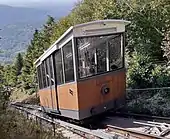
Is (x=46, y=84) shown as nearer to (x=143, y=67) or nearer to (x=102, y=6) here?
(x=143, y=67)

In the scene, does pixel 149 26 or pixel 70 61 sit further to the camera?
pixel 149 26

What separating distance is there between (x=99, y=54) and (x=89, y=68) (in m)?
0.62

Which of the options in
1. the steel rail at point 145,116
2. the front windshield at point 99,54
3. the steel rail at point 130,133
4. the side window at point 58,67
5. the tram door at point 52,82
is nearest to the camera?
the steel rail at point 130,133

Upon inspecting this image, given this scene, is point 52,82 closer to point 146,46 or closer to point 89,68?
point 89,68

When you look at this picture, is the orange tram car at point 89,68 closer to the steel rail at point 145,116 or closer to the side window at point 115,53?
the side window at point 115,53

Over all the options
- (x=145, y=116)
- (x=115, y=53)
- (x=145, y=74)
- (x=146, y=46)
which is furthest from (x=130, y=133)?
(x=146, y=46)

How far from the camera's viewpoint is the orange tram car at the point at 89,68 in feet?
37.5

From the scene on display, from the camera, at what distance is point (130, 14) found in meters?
20.0

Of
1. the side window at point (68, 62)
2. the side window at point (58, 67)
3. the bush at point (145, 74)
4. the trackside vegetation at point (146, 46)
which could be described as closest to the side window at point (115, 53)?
the side window at point (68, 62)

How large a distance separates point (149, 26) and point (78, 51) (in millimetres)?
9153

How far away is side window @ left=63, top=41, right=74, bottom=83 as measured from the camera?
A: 11500 mm

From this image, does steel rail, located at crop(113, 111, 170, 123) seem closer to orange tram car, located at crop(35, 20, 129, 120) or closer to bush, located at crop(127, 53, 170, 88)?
orange tram car, located at crop(35, 20, 129, 120)

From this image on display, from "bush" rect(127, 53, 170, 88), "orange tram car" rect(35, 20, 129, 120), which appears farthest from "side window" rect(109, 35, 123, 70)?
"bush" rect(127, 53, 170, 88)

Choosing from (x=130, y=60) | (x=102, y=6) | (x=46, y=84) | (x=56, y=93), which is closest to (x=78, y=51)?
(x=56, y=93)
